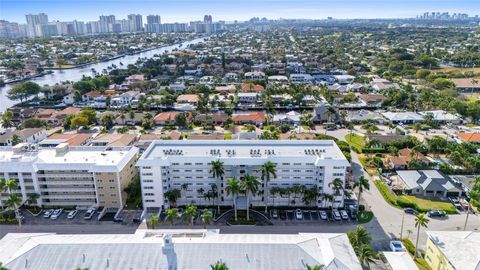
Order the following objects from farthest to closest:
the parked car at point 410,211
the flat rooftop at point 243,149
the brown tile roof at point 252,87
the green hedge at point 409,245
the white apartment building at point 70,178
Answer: the brown tile roof at point 252,87
the flat rooftop at point 243,149
the white apartment building at point 70,178
the parked car at point 410,211
the green hedge at point 409,245

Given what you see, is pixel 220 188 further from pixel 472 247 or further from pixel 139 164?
pixel 472 247

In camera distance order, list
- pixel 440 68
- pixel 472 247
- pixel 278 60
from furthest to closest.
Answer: pixel 278 60
pixel 440 68
pixel 472 247

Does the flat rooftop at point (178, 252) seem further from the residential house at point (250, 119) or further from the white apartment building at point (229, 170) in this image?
the residential house at point (250, 119)

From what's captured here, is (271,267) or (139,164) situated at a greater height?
(139,164)

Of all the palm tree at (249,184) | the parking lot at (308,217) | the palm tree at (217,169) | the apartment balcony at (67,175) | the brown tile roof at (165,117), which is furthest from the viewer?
the brown tile roof at (165,117)

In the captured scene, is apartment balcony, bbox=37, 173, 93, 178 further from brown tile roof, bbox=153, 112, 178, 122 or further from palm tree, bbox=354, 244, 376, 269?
brown tile roof, bbox=153, 112, 178, 122

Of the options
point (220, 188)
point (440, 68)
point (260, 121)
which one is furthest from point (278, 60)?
point (220, 188)

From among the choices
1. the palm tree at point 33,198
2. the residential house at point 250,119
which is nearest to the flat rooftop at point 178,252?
the palm tree at point 33,198
